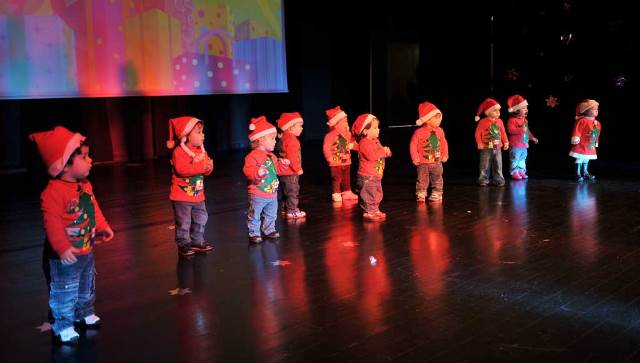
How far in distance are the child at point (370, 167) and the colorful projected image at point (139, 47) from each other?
555cm

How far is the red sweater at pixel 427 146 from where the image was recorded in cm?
903

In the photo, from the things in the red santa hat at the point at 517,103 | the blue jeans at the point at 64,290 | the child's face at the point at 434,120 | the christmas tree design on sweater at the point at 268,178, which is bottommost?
the blue jeans at the point at 64,290

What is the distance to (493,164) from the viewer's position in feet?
34.1

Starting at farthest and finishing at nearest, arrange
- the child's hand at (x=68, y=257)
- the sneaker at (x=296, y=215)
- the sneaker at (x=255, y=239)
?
the sneaker at (x=296, y=215) < the sneaker at (x=255, y=239) < the child's hand at (x=68, y=257)

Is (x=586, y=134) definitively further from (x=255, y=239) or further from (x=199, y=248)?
(x=199, y=248)

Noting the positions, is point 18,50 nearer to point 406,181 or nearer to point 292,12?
point 406,181

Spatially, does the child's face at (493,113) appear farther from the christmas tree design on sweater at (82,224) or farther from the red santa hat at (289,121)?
the christmas tree design on sweater at (82,224)

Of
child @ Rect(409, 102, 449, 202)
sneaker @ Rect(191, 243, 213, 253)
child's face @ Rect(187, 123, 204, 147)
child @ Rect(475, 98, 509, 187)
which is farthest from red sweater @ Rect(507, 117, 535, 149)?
child's face @ Rect(187, 123, 204, 147)

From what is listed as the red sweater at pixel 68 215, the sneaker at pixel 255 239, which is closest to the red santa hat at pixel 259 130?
the sneaker at pixel 255 239

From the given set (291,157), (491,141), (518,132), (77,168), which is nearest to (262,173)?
(291,157)

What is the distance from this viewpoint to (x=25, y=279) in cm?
576

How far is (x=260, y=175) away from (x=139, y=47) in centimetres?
638

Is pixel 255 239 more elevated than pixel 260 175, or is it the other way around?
pixel 260 175

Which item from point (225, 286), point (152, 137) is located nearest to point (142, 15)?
point (152, 137)
